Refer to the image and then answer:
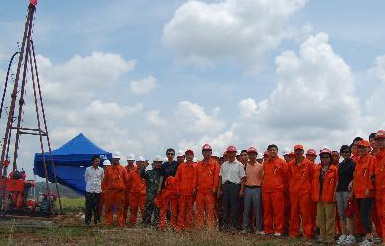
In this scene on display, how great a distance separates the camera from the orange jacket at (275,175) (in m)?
10.4

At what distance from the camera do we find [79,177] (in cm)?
1795

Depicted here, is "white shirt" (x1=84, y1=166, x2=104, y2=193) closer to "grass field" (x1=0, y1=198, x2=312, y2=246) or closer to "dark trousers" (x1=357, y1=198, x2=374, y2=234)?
"grass field" (x1=0, y1=198, x2=312, y2=246)

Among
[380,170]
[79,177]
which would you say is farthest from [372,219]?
[79,177]

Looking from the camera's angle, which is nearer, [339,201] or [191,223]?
[339,201]

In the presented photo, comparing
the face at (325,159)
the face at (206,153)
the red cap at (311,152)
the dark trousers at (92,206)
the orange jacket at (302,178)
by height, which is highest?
the red cap at (311,152)

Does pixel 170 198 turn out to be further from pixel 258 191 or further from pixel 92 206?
pixel 92 206

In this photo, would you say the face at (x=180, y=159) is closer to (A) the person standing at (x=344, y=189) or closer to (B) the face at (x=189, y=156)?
(B) the face at (x=189, y=156)

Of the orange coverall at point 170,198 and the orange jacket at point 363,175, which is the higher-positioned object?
the orange jacket at point 363,175

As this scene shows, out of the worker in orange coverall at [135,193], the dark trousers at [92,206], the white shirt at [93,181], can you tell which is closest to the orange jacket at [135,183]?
the worker in orange coverall at [135,193]

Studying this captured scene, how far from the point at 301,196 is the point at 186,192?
2.66 m

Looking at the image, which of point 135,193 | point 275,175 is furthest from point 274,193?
point 135,193

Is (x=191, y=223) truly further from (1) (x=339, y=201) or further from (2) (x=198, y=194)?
(1) (x=339, y=201)

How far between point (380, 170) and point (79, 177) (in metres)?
12.2

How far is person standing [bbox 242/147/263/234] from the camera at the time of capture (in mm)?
10680
